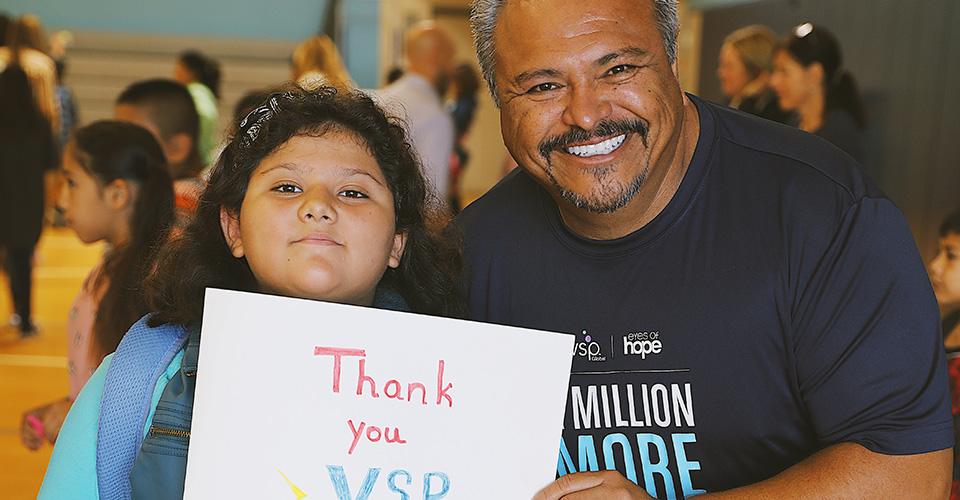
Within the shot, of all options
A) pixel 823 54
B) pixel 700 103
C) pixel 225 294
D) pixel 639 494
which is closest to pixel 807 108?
pixel 823 54

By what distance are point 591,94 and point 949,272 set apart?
5.78ft

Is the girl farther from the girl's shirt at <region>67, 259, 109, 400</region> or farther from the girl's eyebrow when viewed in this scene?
the girl's shirt at <region>67, 259, 109, 400</region>

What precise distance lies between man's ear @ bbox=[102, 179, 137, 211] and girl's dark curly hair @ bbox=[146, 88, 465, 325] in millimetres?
1035

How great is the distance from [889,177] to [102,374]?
3.94 m

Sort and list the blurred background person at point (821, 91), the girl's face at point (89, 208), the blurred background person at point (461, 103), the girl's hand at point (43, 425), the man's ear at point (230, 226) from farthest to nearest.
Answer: the blurred background person at point (461, 103) < the blurred background person at point (821, 91) < the girl's face at point (89, 208) < the girl's hand at point (43, 425) < the man's ear at point (230, 226)

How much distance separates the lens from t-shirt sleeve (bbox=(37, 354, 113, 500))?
1.20 m

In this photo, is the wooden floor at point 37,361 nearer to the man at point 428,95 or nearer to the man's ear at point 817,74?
the man at point 428,95

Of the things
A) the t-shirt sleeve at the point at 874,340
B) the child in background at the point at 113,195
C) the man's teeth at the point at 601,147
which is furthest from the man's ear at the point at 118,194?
the t-shirt sleeve at the point at 874,340

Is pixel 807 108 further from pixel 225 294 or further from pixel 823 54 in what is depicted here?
pixel 225 294

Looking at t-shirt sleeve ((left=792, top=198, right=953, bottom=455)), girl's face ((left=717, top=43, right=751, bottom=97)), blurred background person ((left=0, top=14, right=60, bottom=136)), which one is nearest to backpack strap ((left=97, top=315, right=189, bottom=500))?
t-shirt sleeve ((left=792, top=198, right=953, bottom=455))

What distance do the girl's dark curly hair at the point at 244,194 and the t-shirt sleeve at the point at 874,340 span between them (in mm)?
601

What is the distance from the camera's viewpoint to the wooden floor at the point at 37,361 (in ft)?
11.1

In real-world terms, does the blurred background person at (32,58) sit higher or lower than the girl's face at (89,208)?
higher

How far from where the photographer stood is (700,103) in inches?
59.6
